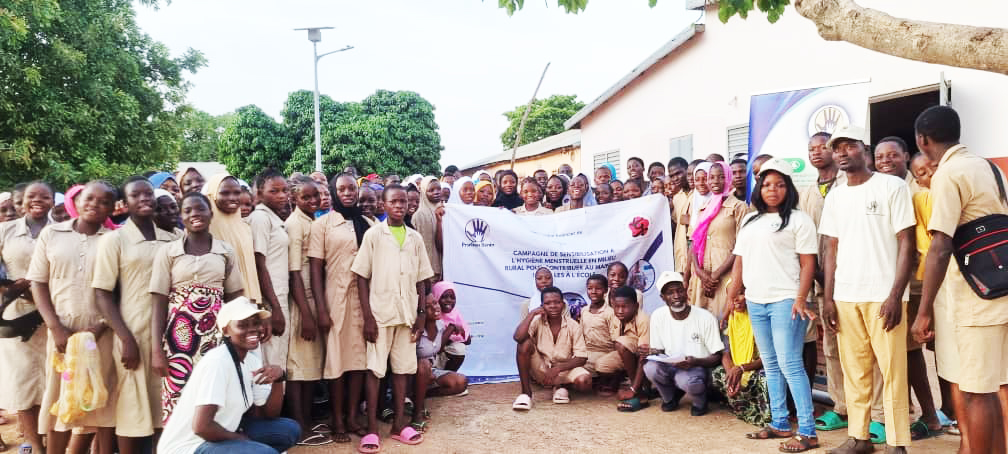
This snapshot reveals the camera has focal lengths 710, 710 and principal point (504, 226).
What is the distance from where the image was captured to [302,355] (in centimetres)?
502

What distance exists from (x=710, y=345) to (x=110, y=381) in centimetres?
416

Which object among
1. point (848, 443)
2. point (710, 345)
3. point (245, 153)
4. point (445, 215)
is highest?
point (245, 153)

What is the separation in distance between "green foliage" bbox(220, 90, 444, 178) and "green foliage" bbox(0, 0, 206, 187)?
7.51 metres

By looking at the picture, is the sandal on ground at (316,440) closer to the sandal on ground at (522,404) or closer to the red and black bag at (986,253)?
the sandal on ground at (522,404)

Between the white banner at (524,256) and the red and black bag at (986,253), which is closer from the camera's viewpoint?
the red and black bag at (986,253)

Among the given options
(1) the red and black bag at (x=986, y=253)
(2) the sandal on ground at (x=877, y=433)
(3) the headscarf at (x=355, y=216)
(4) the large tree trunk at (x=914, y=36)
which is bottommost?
(2) the sandal on ground at (x=877, y=433)

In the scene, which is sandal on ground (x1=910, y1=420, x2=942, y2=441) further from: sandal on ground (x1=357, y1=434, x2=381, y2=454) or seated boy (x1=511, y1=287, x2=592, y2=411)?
sandal on ground (x1=357, y1=434, x2=381, y2=454)

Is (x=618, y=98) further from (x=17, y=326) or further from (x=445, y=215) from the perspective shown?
(x=17, y=326)

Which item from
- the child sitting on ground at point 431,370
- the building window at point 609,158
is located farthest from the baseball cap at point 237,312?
the building window at point 609,158

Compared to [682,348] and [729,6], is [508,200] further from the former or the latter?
[729,6]

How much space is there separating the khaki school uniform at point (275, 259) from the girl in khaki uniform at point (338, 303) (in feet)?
0.67

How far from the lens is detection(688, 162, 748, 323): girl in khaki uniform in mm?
5637

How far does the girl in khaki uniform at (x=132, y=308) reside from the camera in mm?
3943

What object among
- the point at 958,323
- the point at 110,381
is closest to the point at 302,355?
the point at 110,381
